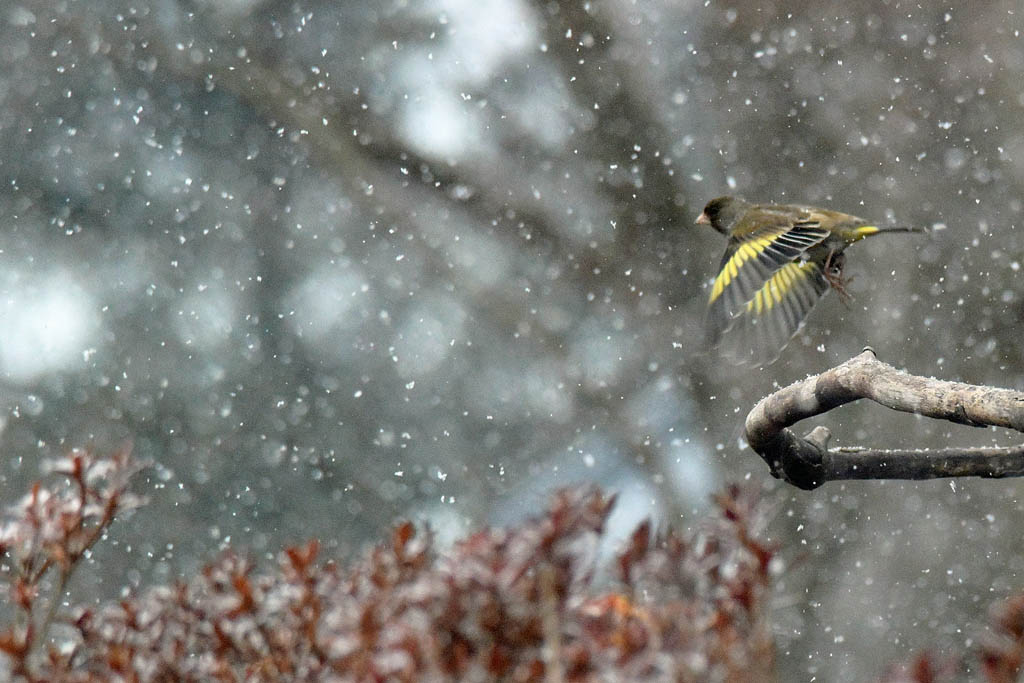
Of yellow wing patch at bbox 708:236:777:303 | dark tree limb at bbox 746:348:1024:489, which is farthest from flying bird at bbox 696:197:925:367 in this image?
dark tree limb at bbox 746:348:1024:489

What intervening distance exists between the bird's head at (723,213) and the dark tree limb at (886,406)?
1021 mm

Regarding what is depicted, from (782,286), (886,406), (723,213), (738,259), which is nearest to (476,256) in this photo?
(723,213)

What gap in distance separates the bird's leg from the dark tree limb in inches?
19.3

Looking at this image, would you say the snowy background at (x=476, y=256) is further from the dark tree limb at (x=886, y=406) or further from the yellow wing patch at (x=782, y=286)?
the dark tree limb at (x=886, y=406)

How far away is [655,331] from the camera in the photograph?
447 centimetres

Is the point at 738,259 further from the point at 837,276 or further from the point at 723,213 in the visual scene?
the point at 723,213

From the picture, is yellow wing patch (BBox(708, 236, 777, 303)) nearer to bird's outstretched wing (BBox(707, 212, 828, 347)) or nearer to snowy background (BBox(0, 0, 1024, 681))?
bird's outstretched wing (BBox(707, 212, 828, 347))

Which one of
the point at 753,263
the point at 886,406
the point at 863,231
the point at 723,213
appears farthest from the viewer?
the point at 723,213

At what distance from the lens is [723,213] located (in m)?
2.09

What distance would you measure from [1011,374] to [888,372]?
3217mm

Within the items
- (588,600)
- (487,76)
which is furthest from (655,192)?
(588,600)

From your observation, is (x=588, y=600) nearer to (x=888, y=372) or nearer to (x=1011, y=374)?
(x=888, y=372)

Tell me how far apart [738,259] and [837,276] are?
161mm

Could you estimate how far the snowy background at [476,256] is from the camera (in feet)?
13.6
